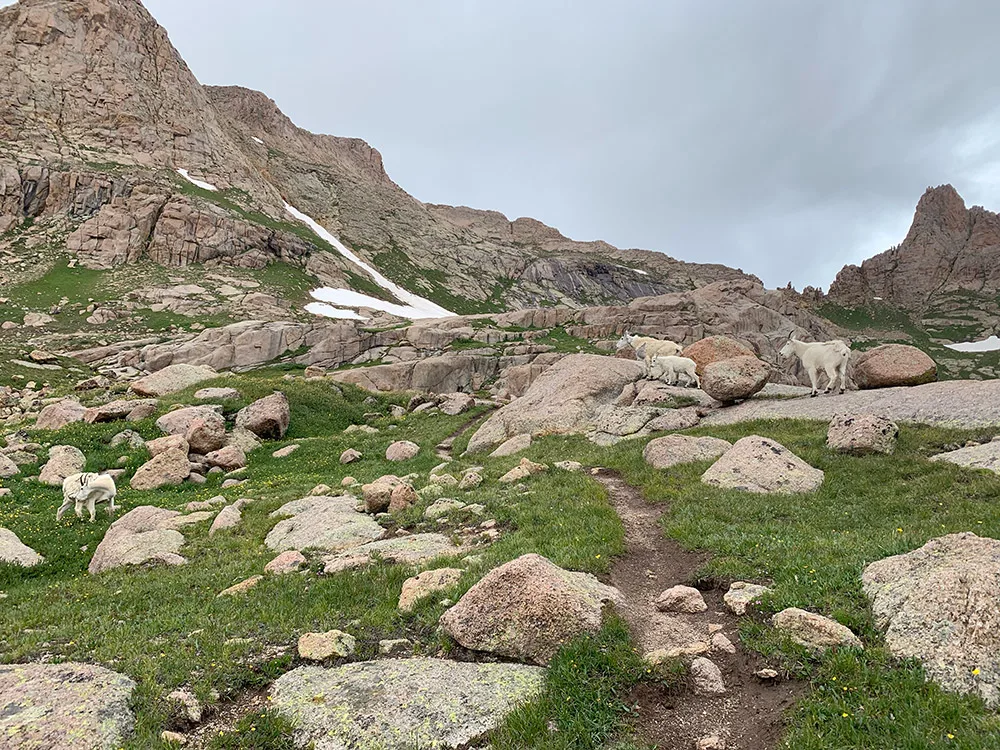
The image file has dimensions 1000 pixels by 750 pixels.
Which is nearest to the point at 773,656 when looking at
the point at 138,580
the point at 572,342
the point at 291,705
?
the point at 291,705

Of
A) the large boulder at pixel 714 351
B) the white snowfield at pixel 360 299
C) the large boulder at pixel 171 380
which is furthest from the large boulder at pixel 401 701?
the white snowfield at pixel 360 299

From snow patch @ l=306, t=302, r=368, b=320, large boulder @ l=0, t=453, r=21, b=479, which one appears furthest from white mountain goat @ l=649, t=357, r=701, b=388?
snow patch @ l=306, t=302, r=368, b=320

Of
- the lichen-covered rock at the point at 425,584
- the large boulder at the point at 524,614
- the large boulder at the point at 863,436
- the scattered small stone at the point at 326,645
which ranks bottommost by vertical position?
the scattered small stone at the point at 326,645

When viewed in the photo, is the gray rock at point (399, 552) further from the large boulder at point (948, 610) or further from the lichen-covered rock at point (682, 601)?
the large boulder at point (948, 610)

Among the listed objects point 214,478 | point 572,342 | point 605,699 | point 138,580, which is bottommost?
point 214,478

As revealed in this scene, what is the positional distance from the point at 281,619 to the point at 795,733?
27.1ft

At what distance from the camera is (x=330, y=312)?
318 feet

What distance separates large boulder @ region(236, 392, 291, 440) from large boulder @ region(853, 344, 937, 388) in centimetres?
3360

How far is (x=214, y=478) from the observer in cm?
2570

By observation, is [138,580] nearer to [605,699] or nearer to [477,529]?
[477,529]

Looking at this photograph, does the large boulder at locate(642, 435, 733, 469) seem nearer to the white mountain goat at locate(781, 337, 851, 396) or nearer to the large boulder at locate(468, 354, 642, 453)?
the large boulder at locate(468, 354, 642, 453)

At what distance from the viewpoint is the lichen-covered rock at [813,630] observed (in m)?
7.27

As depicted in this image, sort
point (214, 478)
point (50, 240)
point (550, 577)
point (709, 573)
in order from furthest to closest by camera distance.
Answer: point (50, 240)
point (214, 478)
point (709, 573)
point (550, 577)

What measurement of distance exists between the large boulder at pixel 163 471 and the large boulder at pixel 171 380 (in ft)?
49.9
